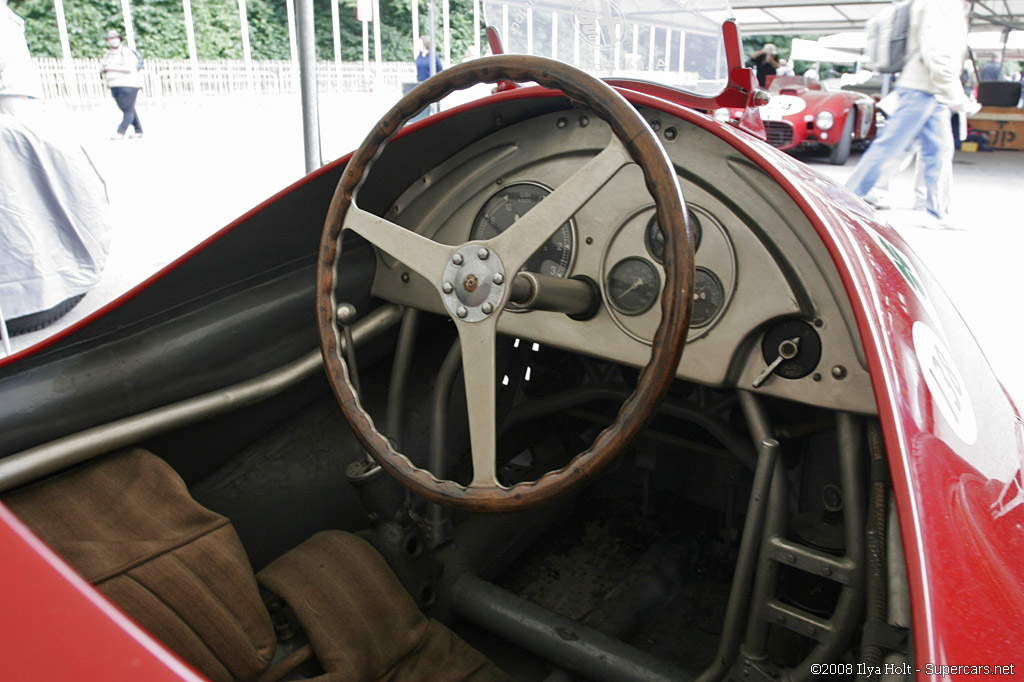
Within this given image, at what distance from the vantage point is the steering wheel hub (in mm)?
996

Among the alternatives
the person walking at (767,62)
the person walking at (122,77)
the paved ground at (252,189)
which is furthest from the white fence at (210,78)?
the person walking at (767,62)

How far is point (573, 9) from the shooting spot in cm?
166

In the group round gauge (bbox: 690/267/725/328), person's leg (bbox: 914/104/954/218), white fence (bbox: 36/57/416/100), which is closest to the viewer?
round gauge (bbox: 690/267/725/328)

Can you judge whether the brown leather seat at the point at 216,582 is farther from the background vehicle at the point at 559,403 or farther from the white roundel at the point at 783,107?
the white roundel at the point at 783,107

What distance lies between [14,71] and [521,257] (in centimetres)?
319

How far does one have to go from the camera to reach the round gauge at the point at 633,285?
4.17 ft

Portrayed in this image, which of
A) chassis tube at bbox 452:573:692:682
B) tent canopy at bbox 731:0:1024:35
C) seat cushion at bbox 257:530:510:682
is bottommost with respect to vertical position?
chassis tube at bbox 452:573:692:682

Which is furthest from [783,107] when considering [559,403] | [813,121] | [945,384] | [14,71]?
[945,384]

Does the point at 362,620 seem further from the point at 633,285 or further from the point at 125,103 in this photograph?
the point at 125,103

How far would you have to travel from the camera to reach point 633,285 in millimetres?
1290

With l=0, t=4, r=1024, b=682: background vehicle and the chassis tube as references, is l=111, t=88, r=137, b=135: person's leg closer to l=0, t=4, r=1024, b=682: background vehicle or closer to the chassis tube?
l=0, t=4, r=1024, b=682: background vehicle

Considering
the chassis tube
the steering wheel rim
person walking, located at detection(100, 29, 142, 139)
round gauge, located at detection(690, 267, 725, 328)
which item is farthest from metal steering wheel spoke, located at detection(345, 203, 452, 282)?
person walking, located at detection(100, 29, 142, 139)

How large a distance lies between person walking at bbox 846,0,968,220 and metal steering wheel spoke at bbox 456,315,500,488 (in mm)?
4374

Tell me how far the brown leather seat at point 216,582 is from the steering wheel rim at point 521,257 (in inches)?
12.0
